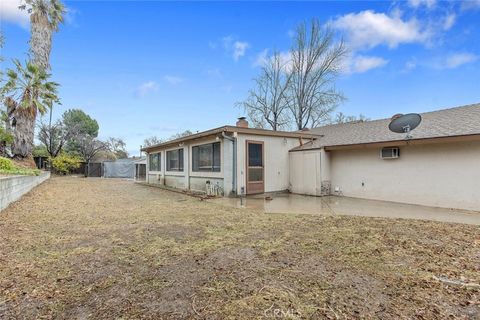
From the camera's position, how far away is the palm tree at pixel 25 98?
14.4 m

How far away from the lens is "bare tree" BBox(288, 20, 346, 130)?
20.5 m

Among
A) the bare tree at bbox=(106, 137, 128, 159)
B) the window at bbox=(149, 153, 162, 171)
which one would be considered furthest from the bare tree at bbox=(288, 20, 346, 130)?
the bare tree at bbox=(106, 137, 128, 159)

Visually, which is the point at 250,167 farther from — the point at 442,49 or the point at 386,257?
the point at 442,49

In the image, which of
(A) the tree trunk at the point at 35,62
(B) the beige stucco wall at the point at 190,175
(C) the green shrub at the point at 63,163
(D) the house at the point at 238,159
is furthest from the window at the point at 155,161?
(C) the green shrub at the point at 63,163

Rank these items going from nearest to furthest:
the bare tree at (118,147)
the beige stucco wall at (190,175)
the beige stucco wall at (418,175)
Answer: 1. the beige stucco wall at (418,175)
2. the beige stucco wall at (190,175)
3. the bare tree at (118,147)

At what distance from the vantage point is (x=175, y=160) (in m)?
14.7

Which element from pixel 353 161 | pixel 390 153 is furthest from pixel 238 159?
pixel 390 153

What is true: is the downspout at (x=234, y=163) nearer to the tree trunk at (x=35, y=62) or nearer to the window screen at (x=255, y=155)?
the window screen at (x=255, y=155)

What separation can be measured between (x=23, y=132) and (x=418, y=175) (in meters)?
20.2

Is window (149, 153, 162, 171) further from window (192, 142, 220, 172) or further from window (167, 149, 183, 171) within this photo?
window (192, 142, 220, 172)

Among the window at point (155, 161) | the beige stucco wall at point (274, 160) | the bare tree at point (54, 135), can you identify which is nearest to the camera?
the beige stucco wall at point (274, 160)

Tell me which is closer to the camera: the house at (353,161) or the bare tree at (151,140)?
the house at (353,161)

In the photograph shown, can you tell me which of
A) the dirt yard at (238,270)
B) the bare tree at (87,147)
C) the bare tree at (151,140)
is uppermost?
the bare tree at (151,140)

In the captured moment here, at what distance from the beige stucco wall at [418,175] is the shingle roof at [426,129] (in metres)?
0.42
